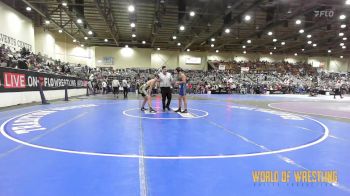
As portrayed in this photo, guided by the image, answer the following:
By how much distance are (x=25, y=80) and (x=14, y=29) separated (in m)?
14.5

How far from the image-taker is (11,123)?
723 centimetres

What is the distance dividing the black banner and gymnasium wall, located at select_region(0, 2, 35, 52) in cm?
845

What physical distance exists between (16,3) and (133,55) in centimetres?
2085

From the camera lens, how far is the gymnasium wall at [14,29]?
868 inches

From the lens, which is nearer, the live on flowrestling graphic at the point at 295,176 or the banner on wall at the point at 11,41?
the live on flowrestling graphic at the point at 295,176

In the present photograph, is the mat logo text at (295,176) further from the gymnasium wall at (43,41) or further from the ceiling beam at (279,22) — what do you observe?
the gymnasium wall at (43,41)

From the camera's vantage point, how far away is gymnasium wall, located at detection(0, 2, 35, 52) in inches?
868

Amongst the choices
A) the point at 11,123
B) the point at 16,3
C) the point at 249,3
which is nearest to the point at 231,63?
the point at 249,3

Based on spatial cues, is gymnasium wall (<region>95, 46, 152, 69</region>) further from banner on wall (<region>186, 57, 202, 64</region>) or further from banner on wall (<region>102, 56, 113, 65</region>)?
banner on wall (<region>186, 57, 202, 64</region>)

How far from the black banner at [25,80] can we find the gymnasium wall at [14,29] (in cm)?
845

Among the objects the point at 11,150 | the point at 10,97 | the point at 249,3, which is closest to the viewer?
the point at 11,150

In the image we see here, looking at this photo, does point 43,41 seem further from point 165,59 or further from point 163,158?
point 163,158

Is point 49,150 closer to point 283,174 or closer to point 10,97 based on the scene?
point 283,174

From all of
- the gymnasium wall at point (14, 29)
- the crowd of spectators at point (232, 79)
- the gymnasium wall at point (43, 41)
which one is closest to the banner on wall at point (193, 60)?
the crowd of spectators at point (232, 79)
